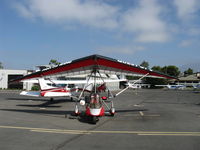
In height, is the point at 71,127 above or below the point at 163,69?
below

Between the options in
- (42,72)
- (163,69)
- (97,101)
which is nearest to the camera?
(97,101)

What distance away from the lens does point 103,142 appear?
20.7ft

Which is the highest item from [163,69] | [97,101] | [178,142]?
[163,69]

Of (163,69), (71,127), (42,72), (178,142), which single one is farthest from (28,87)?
(163,69)

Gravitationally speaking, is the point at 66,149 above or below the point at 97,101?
below

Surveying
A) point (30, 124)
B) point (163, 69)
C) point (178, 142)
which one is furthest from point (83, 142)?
point (163, 69)

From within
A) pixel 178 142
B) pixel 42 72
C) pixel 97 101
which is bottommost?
pixel 178 142

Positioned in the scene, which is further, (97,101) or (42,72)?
(42,72)

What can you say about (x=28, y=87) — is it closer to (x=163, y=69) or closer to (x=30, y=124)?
(x=30, y=124)

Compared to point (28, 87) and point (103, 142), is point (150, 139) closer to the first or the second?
point (103, 142)

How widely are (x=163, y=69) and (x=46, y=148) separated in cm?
9817

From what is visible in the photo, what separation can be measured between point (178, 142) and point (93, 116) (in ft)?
13.8

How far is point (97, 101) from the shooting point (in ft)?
33.7

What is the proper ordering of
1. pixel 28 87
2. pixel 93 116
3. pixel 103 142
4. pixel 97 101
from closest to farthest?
1. pixel 103 142
2. pixel 93 116
3. pixel 97 101
4. pixel 28 87
